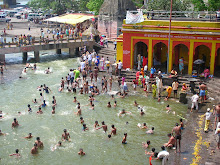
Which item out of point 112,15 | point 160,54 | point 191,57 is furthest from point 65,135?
point 112,15

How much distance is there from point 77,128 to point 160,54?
14.3m

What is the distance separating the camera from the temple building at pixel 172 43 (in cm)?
2502

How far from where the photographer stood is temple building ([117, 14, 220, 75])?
2502 centimetres

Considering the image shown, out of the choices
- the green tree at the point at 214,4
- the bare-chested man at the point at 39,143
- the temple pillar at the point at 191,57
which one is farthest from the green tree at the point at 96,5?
the bare-chested man at the point at 39,143

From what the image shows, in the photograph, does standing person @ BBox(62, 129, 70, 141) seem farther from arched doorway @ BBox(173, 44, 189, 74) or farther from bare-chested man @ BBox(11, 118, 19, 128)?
arched doorway @ BBox(173, 44, 189, 74)

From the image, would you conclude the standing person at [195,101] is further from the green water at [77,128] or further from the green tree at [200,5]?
the green tree at [200,5]

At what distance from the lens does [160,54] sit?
98.5 ft

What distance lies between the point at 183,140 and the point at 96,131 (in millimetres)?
4867

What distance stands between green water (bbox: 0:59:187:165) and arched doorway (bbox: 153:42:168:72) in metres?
6.03

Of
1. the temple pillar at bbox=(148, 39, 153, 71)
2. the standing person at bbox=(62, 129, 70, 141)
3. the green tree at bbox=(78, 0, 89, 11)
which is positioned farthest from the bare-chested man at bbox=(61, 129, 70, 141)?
the green tree at bbox=(78, 0, 89, 11)

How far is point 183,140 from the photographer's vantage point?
16453mm

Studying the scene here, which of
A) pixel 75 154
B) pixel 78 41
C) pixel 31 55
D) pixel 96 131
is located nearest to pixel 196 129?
pixel 96 131

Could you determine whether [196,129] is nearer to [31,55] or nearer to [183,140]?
[183,140]

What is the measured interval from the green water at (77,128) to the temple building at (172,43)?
4.64 metres
